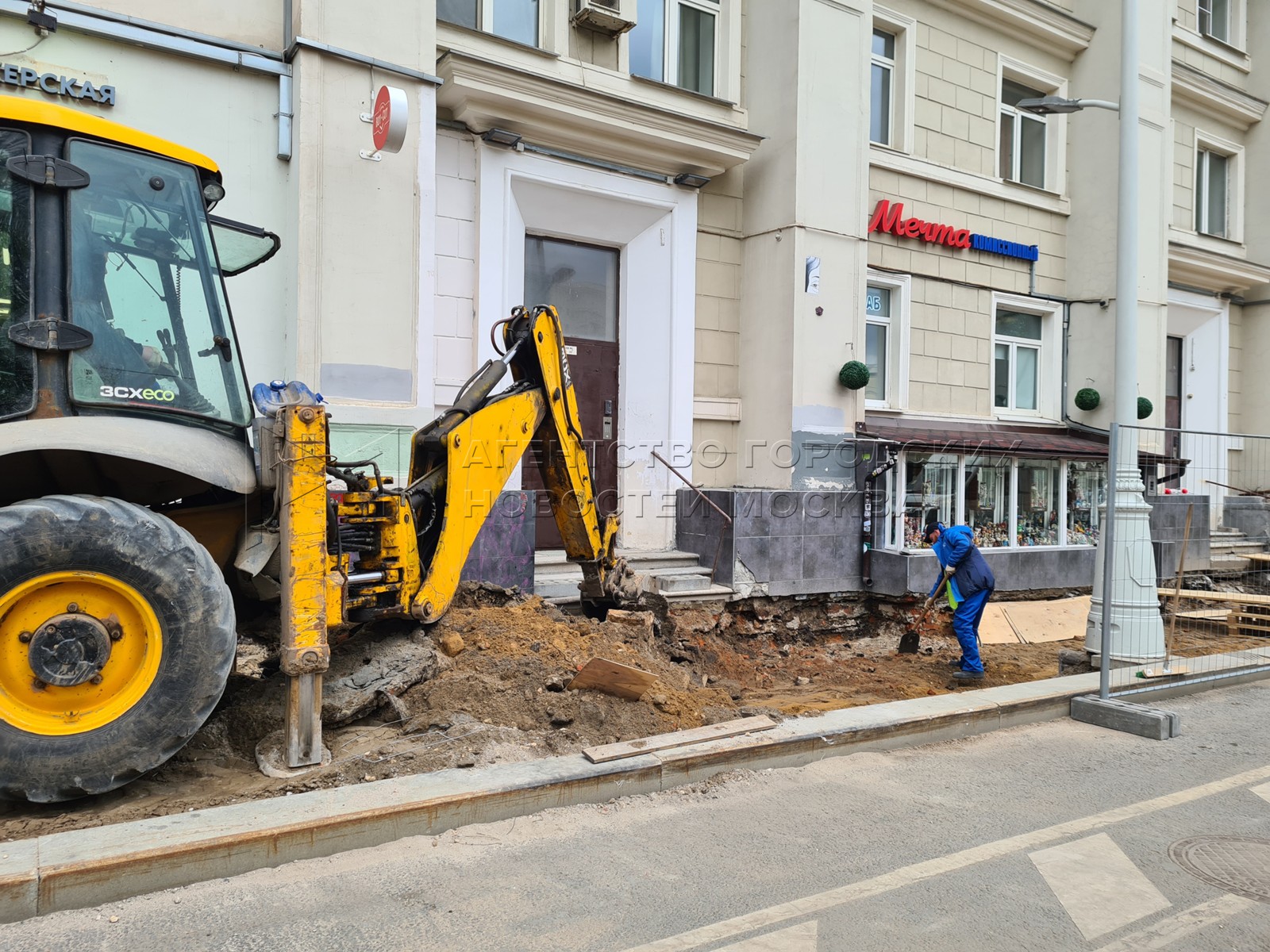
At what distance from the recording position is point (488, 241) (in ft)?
30.9

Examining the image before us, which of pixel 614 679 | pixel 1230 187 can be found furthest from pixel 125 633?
pixel 1230 187

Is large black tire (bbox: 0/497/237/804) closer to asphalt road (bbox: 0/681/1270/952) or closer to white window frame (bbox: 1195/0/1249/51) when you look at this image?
asphalt road (bbox: 0/681/1270/952)

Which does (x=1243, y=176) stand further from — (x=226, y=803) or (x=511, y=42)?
(x=226, y=803)

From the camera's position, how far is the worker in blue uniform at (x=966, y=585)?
27.5ft

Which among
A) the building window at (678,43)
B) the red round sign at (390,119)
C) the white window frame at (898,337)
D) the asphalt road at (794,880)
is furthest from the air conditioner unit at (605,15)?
the asphalt road at (794,880)

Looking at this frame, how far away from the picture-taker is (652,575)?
9.69 metres

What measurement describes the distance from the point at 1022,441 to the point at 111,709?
37.4 ft

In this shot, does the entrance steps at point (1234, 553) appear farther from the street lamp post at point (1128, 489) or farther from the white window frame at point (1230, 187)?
the white window frame at point (1230, 187)

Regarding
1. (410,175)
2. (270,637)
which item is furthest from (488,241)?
(270,637)

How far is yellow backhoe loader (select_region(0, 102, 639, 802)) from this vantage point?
144 inches

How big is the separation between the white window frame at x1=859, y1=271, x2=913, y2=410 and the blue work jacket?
458 centimetres

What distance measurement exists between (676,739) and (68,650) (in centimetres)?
292

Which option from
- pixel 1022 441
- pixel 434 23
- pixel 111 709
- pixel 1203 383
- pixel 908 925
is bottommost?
pixel 908 925

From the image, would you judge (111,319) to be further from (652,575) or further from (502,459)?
(652,575)
